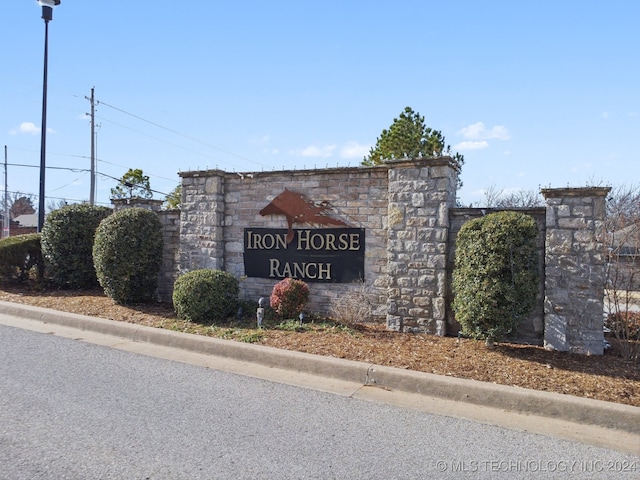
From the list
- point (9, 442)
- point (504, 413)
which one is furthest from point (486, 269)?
point (9, 442)

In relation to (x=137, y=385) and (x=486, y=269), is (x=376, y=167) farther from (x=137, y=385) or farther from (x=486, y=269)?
(x=137, y=385)

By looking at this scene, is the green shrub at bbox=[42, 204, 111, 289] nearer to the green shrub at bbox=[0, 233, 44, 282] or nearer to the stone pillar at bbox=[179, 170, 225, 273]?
the green shrub at bbox=[0, 233, 44, 282]

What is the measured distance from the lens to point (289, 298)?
7.77 metres

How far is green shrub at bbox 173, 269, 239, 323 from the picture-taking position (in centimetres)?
798

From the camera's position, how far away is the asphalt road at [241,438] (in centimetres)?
338

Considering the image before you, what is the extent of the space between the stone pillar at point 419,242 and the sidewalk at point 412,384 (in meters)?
1.99

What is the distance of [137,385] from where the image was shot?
5.18 m

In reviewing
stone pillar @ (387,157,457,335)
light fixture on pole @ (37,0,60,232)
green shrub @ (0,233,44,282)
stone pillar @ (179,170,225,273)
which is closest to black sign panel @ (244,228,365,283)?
stone pillar @ (179,170,225,273)

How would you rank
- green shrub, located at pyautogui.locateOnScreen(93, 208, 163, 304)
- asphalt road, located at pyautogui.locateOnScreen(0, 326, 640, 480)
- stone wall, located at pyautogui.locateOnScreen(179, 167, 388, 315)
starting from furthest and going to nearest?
green shrub, located at pyautogui.locateOnScreen(93, 208, 163, 304) < stone wall, located at pyautogui.locateOnScreen(179, 167, 388, 315) < asphalt road, located at pyautogui.locateOnScreen(0, 326, 640, 480)

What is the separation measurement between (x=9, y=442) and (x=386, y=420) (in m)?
3.06

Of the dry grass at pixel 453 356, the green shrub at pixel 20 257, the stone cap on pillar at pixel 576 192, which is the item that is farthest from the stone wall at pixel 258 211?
the green shrub at pixel 20 257

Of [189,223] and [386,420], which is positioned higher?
[189,223]

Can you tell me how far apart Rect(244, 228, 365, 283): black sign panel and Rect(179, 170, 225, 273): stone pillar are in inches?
22.9

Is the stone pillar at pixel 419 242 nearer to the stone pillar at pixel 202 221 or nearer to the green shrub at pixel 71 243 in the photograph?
the stone pillar at pixel 202 221
